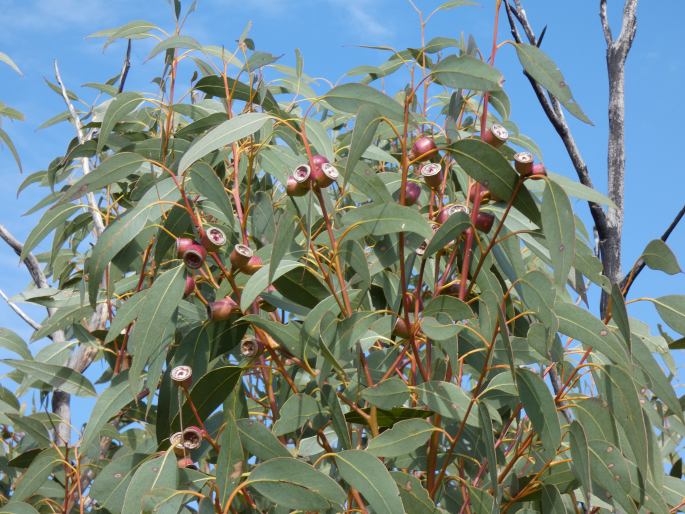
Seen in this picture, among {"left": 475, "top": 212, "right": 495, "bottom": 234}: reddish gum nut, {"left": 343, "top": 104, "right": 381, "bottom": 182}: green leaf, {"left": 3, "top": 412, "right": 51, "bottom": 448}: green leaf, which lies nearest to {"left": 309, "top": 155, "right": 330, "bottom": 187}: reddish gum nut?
{"left": 343, "top": 104, "right": 381, "bottom": 182}: green leaf

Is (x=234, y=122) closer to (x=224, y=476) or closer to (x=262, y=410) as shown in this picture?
(x=224, y=476)

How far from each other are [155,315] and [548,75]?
702 mm

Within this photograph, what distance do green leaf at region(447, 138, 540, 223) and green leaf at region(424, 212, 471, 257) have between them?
63 mm

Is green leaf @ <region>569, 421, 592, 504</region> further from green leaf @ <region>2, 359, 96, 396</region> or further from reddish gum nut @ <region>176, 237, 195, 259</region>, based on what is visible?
green leaf @ <region>2, 359, 96, 396</region>

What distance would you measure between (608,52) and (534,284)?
1228mm

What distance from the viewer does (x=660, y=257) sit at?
139 cm

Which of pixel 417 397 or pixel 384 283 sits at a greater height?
pixel 384 283

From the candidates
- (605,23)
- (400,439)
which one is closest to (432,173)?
(400,439)

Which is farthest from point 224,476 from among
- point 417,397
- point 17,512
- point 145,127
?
point 145,127

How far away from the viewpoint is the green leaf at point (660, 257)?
137 centimetres

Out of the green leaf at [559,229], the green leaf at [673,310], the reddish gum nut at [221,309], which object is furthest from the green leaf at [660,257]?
the reddish gum nut at [221,309]

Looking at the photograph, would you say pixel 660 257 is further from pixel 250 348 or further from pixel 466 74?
pixel 250 348

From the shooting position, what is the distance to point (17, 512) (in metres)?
1.53

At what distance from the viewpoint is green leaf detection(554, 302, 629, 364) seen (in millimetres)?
1297
